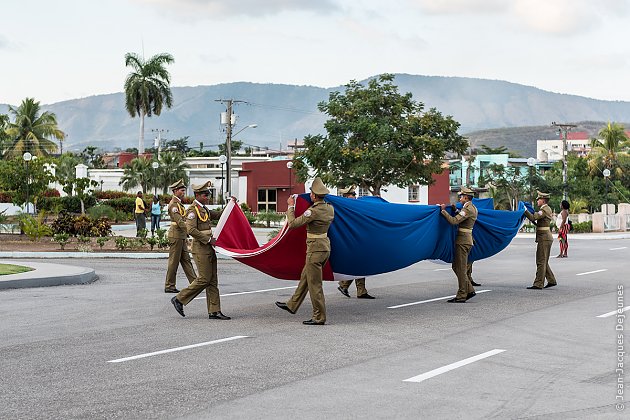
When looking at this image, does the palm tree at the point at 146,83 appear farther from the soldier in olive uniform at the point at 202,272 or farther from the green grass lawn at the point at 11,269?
the soldier in olive uniform at the point at 202,272

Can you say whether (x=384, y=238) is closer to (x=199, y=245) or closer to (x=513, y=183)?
(x=199, y=245)

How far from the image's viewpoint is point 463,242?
56.7ft

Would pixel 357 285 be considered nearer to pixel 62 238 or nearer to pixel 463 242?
pixel 463 242

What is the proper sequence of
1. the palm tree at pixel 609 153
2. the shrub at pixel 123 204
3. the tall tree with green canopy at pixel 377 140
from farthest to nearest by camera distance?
the palm tree at pixel 609 153, the shrub at pixel 123 204, the tall tree with green canopy at pixel 377 140

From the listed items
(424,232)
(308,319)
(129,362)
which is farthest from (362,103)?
(129,362)

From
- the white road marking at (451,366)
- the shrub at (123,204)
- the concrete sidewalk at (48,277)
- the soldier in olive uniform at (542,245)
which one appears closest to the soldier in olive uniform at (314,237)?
the white road marking at (451,366)

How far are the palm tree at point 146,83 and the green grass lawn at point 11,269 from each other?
245ft

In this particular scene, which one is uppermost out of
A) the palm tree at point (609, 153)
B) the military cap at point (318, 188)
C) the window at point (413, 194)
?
the palm tree at point (609, 153)

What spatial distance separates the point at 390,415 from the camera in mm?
7555

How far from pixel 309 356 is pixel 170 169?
7541 centimetres

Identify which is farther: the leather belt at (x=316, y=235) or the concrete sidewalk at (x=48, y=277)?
the concrete sidewalk at (x=48, y=277)

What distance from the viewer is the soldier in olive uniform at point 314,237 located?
1350 centimetres

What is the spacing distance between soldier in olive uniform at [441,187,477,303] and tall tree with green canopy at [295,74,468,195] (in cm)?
3100

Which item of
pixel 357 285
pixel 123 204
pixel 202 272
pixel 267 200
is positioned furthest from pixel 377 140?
pixel 202 272
